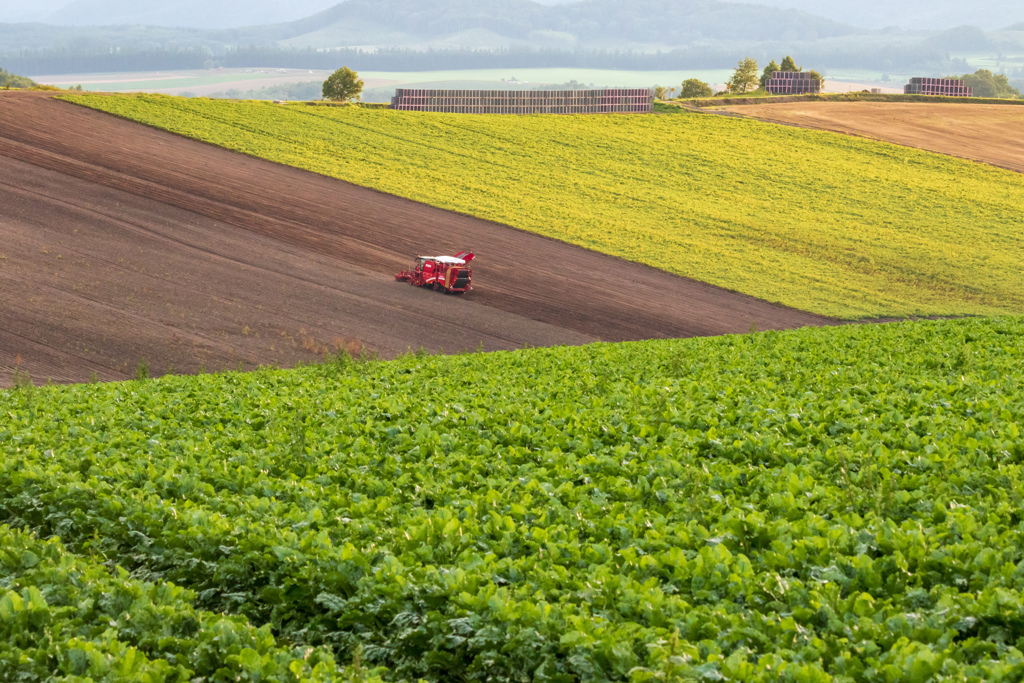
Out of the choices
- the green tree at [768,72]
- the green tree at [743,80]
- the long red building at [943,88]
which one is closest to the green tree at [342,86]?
the green tree at [743,80]

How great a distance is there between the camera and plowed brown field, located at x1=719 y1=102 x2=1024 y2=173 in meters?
71.8

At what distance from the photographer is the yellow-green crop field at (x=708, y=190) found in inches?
1813

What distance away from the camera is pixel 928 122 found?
3182 inches

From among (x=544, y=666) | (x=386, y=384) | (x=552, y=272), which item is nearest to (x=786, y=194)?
(x=552, y=272)

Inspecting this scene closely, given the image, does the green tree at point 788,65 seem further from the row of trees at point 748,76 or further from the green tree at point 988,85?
the green tree at point 988,85

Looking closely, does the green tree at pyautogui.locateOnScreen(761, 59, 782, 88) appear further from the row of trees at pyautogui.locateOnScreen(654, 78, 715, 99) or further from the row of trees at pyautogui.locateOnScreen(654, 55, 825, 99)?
the row of trees at pyautogui.locateOnScreen(654, 78, 715, 99)

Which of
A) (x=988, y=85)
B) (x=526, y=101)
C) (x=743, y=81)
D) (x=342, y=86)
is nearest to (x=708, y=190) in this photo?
(x=526, y=101)

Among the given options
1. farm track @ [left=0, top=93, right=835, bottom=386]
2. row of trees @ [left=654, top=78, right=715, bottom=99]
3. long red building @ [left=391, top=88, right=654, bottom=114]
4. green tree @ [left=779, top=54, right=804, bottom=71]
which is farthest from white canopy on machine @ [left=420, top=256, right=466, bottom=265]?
green tree @ [left=779, top=54, right=804, bottom=71]

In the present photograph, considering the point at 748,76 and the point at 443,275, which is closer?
the point at 443,275

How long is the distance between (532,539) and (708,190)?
56136 mm

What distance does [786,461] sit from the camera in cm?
911

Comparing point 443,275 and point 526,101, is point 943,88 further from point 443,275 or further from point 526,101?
point 443,275

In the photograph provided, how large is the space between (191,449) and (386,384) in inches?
212

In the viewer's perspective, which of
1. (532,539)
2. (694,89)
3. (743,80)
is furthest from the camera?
(743,80)
